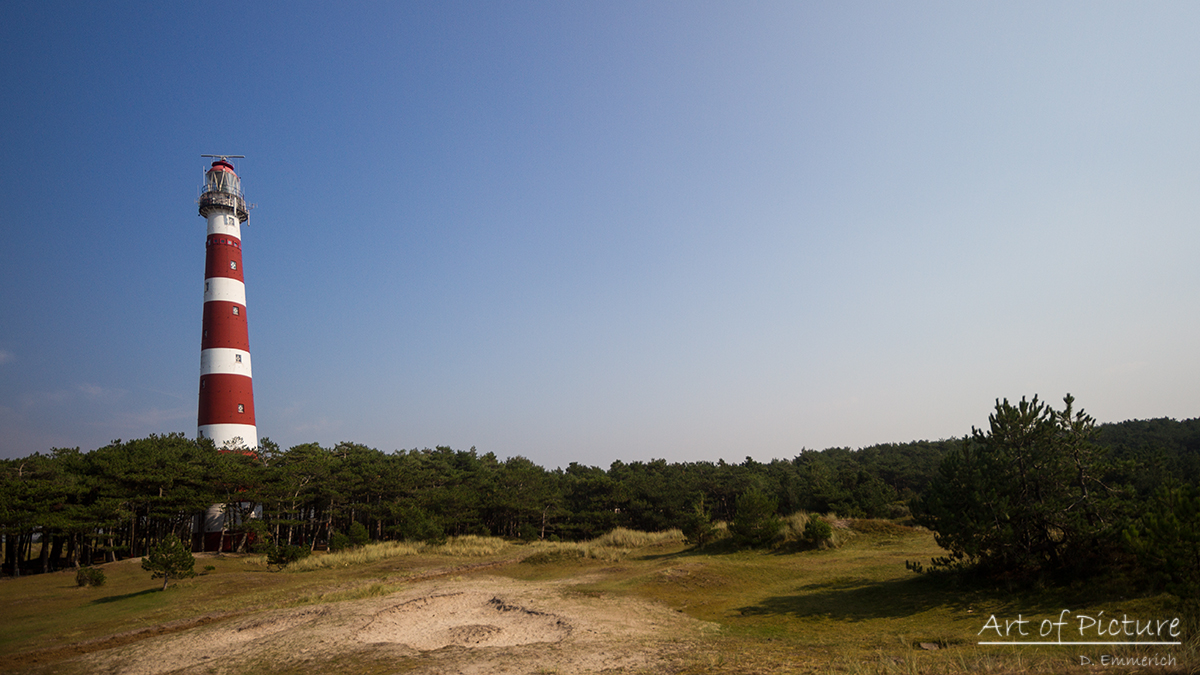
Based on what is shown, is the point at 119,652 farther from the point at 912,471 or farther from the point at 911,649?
the point at 912,471

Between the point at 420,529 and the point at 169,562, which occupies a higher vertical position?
the point at 169,562

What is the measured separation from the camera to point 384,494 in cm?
4794

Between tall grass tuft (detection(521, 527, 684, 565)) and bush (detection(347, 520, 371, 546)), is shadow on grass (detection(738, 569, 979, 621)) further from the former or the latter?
bush (detection(347, 520, 371, 546))


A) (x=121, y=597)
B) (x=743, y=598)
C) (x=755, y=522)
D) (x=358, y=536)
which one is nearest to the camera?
(x=743, y=598)

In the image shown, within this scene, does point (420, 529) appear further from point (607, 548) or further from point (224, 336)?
point (224, 336)

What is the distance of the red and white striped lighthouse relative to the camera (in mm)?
37562

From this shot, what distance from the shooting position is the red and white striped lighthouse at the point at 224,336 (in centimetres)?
3756

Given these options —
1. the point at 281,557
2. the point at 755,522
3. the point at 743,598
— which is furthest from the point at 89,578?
the point at 755,522

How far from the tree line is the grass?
2.57 meters

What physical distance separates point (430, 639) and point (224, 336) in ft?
119

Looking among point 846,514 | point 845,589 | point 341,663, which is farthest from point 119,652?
point 846,514

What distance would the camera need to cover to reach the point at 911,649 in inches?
383

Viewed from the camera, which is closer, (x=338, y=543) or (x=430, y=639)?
(x=430, y=639)

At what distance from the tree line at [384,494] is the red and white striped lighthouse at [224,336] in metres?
2.04
